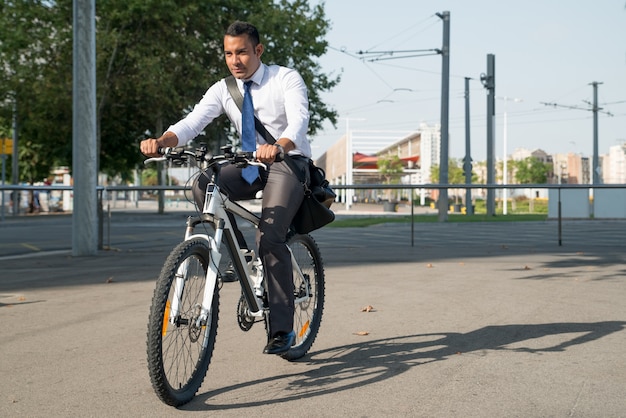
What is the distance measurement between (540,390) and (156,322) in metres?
1.91

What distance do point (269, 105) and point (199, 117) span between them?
378mm

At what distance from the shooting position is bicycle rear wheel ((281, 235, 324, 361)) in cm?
521

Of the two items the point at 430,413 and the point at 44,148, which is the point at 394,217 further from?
the point at 44,148

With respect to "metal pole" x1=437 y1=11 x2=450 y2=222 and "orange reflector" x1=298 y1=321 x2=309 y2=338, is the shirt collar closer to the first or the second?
"orange reflector" x1=298 y1=321 x2=309 y2=338

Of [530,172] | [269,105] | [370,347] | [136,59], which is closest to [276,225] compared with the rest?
[269,105]

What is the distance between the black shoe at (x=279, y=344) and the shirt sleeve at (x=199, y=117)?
1106 mm

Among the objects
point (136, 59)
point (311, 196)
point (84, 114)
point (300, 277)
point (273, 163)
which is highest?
point (136, 59)

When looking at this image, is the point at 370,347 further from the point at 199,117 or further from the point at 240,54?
the point at 240,54

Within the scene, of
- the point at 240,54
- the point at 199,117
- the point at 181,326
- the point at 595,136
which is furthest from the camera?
the point at 595,136

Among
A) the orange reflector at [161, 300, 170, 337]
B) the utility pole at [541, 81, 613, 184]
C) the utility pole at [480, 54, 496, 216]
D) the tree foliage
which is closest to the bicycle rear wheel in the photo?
the orange reflector at [161, 300, 170, 337]

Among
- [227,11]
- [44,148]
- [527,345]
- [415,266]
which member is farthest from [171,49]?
[527,345]

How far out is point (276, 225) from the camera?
15.1ft

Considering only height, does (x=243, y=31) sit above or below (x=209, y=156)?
above

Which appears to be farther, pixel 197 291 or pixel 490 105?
pixel 490 105
